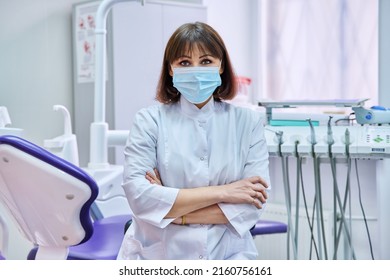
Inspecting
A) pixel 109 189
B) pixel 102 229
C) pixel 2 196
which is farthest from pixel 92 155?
pixel 2 196

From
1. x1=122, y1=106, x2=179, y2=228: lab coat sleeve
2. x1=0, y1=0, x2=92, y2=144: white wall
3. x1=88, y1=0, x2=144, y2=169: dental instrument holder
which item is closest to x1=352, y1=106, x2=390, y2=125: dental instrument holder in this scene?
x1=122, y1=106, x2=179, y2=228: lab coat sleeve

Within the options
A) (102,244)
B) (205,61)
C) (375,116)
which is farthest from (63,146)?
(375,116)

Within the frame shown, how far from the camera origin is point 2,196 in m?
1.22

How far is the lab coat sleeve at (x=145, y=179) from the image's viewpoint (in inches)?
47.1

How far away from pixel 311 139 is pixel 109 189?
0.93 m

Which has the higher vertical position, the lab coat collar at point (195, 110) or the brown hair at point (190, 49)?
the brown hair at point (190, 49)

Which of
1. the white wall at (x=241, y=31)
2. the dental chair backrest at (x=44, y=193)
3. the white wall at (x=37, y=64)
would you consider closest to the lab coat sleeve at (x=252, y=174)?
the dental chair backrest at (x=44, y=193)

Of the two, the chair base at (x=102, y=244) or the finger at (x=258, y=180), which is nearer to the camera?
the finger at (x=258, y=180)

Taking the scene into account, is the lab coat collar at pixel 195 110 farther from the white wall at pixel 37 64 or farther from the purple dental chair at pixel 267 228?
the white wall at pixel 37 64

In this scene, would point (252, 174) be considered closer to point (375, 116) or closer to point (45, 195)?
point (45, 195)

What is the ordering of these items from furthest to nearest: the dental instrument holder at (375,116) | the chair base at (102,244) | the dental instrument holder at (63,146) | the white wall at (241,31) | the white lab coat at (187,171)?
the white wall at (241,31) < the dental instrument holder at (63,146) < the dental instrument holder at (375,116) < the chair base at (102,244) < the white lab coat at (187,171)

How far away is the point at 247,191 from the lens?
121 centimetres

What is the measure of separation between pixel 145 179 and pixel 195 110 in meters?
0.24

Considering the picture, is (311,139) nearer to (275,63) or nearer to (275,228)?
(275,228)
